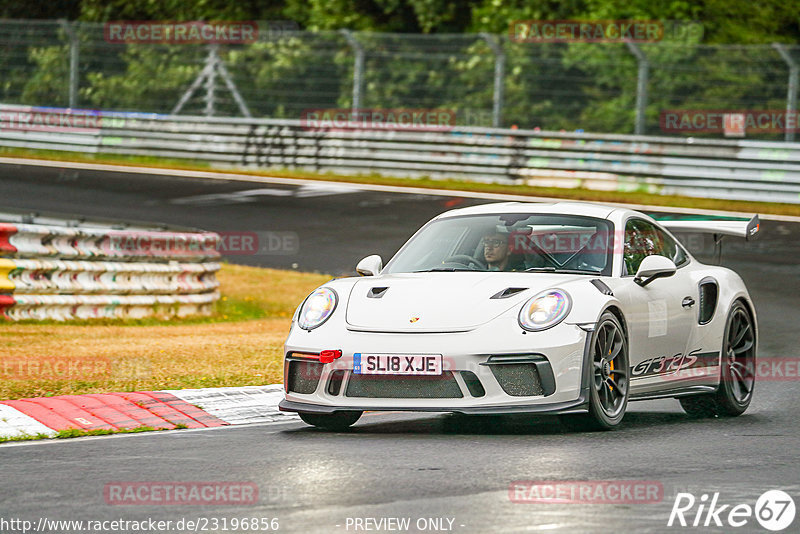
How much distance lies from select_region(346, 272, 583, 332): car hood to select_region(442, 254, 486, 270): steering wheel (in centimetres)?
31

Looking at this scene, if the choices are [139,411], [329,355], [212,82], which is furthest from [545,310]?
[212,82]

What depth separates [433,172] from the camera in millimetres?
25875

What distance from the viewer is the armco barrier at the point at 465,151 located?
2275 centimetres

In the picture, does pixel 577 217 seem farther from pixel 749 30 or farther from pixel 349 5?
pixel 349 5

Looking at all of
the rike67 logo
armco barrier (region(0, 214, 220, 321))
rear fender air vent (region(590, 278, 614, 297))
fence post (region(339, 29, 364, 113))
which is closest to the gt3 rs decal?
rear fender air vent (region(590, 278, 614, 297))

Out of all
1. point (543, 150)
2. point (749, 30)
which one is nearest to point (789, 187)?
point (543, 150)

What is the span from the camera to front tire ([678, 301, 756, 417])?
913 cm

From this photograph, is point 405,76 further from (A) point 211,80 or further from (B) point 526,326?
(B) point 526,326

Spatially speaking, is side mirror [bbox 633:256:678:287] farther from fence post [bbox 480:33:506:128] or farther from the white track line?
fence post [bbox 480:33:506:128]

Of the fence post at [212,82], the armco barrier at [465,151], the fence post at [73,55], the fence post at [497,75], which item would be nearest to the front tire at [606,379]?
the armco barrier at [465,151]

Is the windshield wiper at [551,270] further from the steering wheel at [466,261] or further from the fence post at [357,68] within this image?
the fence post at [357,68]

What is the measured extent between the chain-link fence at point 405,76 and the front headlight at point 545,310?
16072mm

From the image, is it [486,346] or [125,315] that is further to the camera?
[125,315]

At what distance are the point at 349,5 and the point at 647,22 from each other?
8.06 metres
